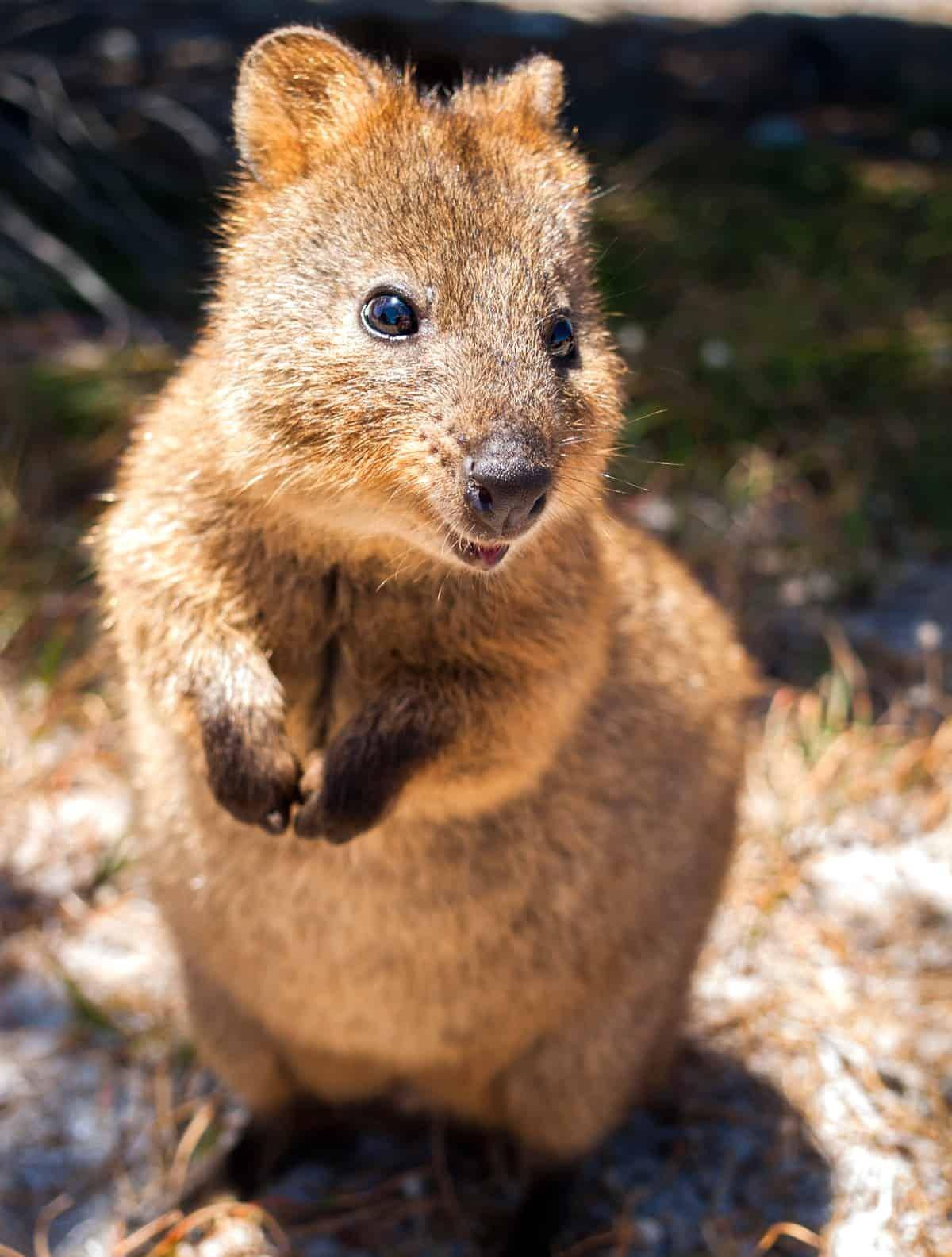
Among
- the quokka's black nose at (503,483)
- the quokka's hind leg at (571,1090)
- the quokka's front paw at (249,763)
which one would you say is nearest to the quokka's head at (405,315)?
the quokka's black nose at (503,483)

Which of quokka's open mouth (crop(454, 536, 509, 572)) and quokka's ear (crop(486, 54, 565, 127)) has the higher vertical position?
quokka's ear (crop(486, 54, 565, 127))

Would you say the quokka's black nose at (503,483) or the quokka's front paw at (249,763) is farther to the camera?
the quokka's front paw at (249,763)

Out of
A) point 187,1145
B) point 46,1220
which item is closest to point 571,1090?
point 187,1145

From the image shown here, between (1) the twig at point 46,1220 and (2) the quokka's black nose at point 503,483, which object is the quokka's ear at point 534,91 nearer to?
(2) the quokka's black nose at point 503,483

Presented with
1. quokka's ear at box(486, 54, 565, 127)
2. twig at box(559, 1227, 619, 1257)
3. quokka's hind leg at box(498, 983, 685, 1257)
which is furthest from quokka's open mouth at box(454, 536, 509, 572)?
twig at box(559, 1227, 619, 1257)

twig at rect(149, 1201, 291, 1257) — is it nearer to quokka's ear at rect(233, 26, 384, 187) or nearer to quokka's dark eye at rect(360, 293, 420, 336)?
quokka's dark eye at rect(360, 293, 420, 336)

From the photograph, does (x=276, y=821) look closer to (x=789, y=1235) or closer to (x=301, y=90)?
(x=301, y=90)
